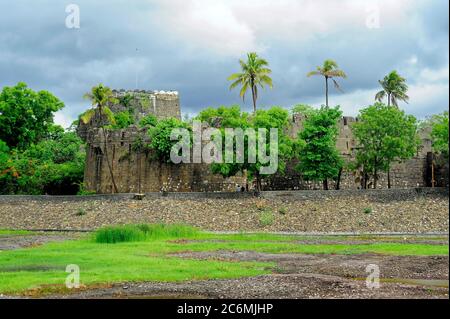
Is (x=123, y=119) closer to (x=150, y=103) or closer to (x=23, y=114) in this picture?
(x=150, y=103)

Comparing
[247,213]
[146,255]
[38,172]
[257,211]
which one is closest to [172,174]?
[247,213]

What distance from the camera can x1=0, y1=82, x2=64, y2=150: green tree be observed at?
253 feet

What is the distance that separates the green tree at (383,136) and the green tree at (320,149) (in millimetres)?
1785

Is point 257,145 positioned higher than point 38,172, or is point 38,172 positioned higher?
point 257,145

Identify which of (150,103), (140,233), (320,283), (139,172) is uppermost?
(150,103)

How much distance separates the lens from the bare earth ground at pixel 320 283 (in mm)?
19688

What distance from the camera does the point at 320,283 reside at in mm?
21625

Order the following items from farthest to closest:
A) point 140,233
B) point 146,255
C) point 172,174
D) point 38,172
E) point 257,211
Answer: point 38,172, point 172,174, point 257,211, point 140,233, point 146,255

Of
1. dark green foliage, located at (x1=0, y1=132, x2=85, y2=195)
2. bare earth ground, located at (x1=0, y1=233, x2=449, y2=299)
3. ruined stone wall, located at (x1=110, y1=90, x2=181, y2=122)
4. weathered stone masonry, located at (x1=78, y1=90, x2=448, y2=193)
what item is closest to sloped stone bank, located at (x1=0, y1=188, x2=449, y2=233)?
weathered stone masonry, located at (x1=78, y1=90, x2=448, y2=193)

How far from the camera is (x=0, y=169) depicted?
65750 mm

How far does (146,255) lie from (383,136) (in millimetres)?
28302

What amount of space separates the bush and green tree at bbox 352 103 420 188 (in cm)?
1738

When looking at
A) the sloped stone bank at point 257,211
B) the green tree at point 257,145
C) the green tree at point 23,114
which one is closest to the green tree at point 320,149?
the green tree at point 257,145
